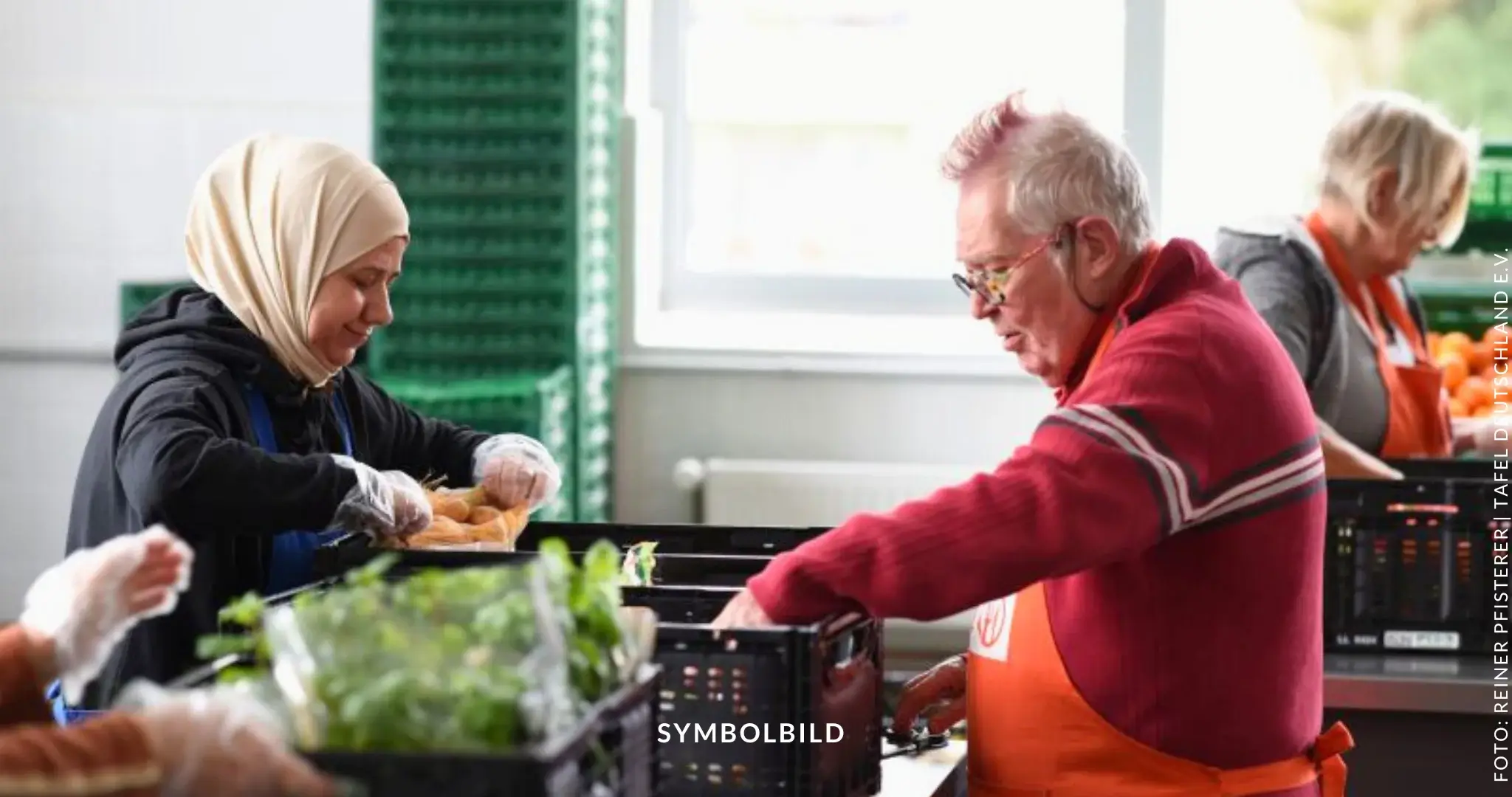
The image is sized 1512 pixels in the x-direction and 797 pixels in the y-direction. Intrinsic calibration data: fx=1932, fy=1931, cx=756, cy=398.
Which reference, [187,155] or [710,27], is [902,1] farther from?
[187,155]

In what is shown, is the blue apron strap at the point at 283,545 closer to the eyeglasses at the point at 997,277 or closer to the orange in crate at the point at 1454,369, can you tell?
the eyeglasses at the point at 997,277

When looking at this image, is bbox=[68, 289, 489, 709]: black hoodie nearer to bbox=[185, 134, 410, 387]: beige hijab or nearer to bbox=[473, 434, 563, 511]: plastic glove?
bbox=[185, 134, 410, 387]: beige hijab

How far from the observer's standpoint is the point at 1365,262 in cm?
387

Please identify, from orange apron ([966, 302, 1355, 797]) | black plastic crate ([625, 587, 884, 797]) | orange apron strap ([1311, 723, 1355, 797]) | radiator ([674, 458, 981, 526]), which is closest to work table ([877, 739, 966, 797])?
orange apron ([966, 302, 1355, 797])

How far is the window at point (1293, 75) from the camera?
5258mm

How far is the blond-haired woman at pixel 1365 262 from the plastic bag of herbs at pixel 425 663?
8.08ft

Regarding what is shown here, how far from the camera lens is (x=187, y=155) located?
4.95 m

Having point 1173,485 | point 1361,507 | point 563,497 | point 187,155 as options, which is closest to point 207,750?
point 1173,485

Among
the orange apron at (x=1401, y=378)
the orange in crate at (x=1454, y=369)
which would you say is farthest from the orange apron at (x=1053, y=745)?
the orange in crate at (x=1454, y=369)

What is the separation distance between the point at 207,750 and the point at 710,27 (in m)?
4.21

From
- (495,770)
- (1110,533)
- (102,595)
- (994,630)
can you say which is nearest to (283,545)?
(102,595)

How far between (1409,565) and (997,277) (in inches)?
56.3

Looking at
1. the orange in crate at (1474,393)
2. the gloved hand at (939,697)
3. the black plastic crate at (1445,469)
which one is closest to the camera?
the gloved hand at (939,697)

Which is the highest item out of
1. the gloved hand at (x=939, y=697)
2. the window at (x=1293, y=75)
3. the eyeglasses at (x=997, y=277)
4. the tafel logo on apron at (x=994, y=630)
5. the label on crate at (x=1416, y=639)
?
the window at (x=1293, y=75)
